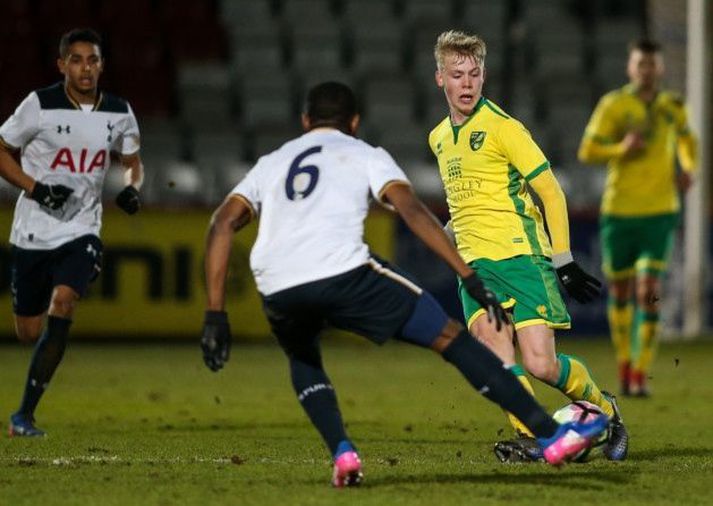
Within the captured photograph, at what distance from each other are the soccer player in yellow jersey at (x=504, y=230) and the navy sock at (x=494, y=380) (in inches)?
48.0

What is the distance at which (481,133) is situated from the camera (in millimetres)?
8156

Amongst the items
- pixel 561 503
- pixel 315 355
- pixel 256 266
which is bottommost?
pixel 561 503

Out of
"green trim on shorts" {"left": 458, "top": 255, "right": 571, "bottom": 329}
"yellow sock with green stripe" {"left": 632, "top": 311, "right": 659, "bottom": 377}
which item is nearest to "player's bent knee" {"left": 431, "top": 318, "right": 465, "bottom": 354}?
"green trim on shorts" {"left": 458, "top": 255, "right": 571, "bottom": 329}

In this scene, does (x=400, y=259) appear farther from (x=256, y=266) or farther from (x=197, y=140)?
(x=256, y=266)

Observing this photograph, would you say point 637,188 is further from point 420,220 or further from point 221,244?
point 221,244

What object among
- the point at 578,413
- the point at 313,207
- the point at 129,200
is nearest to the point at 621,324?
the point at 129,200

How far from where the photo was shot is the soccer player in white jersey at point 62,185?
31.0 feet

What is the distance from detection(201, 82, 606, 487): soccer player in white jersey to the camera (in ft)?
21.8

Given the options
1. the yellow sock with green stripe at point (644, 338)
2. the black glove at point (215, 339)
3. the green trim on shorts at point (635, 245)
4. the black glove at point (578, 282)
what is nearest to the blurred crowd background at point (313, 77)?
the green trim on shorts at point (635, 245)

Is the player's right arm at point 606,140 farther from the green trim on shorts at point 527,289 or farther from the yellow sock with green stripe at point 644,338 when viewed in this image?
the green trim on shorts at point 527,289

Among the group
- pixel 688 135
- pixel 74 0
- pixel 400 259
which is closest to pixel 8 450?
pixel 688 135

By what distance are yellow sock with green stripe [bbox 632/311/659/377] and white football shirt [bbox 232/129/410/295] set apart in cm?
665

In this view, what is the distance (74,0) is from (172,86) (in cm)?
178

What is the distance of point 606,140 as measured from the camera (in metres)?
13.4
